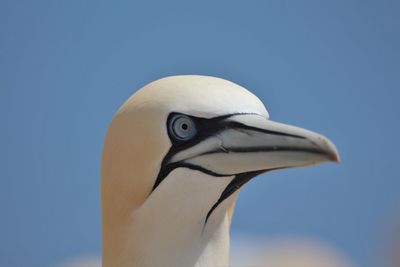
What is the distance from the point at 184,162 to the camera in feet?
17.7

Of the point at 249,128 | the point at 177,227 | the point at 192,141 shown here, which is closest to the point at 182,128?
the point at 192,141

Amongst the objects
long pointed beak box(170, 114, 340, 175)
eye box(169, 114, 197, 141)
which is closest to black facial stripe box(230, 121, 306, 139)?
long pointed beak box(170, 114, 340, 175)

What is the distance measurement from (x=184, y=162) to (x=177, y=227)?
318mm

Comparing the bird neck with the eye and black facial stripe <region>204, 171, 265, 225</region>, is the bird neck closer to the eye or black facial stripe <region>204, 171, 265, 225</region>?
black facial stripe <region>204, 171, 265, 225</region>

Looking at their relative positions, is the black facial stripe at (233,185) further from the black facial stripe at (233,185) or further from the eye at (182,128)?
the eye at (182,128)

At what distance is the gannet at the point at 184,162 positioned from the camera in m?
5.31

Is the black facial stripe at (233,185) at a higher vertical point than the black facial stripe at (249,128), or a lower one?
lower

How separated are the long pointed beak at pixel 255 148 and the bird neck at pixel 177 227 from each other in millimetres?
80

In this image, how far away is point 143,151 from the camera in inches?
213

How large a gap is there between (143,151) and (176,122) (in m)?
0.22

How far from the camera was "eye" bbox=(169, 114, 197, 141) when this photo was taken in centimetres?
535

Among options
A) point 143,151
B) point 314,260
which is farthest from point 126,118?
point 314,260

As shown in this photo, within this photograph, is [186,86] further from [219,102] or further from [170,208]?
[170,208]

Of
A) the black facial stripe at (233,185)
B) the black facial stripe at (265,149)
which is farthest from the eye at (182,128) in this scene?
the black facial stripe at (233,185)
